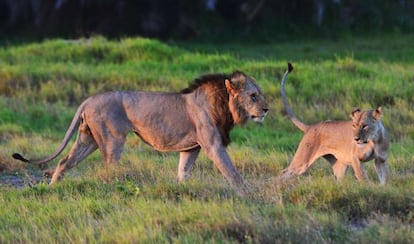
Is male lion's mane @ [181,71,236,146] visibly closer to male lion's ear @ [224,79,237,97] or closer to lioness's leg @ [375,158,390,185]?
male lion's ear @ [224,79,237,97]

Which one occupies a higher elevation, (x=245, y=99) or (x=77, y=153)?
(x=245, y=99)

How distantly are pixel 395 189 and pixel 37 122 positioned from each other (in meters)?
6.57

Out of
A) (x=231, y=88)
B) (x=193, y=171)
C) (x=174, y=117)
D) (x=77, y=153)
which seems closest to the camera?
(x=231, y=88)

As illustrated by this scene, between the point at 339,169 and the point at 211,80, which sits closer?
the point at 211,80

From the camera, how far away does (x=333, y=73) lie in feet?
49.4

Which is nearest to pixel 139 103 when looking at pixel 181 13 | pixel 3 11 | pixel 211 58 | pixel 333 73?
pixel 333 73

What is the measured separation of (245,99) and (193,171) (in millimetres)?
1283

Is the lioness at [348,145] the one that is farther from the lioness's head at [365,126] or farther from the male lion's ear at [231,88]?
the male lion's ear at [231,88]

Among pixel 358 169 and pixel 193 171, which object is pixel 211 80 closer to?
pixel 193 171

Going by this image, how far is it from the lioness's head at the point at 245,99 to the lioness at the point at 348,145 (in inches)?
27.0

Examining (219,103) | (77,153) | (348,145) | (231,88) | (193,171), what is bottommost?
(193,171)

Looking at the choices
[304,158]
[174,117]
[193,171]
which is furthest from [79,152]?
[304,158]

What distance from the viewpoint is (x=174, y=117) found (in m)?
8.55

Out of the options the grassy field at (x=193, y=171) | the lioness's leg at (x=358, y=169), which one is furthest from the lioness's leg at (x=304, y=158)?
the lioness's leg at (x=358, y=169)
